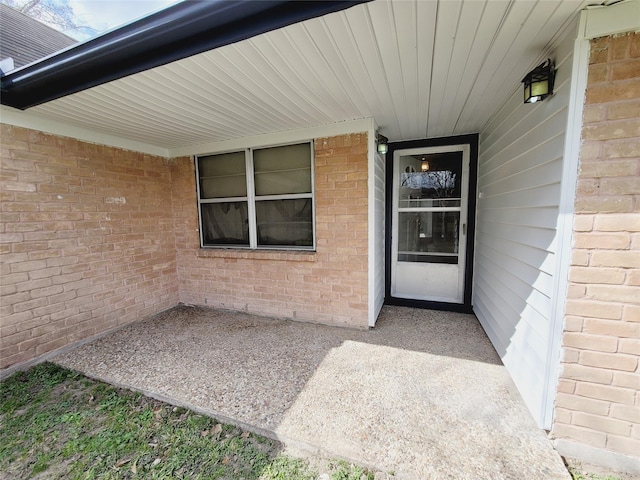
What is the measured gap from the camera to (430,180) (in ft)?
12.7

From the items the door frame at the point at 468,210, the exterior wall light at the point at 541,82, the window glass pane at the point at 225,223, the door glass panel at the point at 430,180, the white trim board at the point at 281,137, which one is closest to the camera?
the exterior wall light at the point at 541,82

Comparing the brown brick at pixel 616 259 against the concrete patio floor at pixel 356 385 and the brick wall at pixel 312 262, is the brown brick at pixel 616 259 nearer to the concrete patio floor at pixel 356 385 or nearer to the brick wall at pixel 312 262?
the concrete patio floor at pixel 356 385

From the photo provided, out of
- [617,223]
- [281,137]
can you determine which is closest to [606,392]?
[617,223]

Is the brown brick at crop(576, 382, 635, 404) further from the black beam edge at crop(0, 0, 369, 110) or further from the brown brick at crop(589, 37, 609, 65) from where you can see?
the black beam edge at crop(0, 0, 369, 110)

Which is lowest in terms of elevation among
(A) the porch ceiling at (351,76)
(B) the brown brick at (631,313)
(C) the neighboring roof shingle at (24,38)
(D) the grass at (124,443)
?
(D) the grass at (124,443)

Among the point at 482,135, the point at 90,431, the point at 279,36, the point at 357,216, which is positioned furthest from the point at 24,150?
the point at 482,135

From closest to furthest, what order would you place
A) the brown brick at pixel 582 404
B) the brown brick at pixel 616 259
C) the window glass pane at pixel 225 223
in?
1. the brown brick at pixel 616 259
2. the brown brick at pixel 582 404
3. the window glass pane at pixel 225 223

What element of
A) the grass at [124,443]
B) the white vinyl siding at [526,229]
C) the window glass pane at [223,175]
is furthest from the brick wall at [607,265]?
the window glass pane at [223,175]

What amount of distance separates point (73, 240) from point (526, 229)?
457cm

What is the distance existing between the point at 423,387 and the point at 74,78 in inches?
142

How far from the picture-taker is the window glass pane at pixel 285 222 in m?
3.55

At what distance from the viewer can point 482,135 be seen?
11.3 feet

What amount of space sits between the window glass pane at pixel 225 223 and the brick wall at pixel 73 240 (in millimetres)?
652

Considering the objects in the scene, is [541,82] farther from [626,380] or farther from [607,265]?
[626,380]
